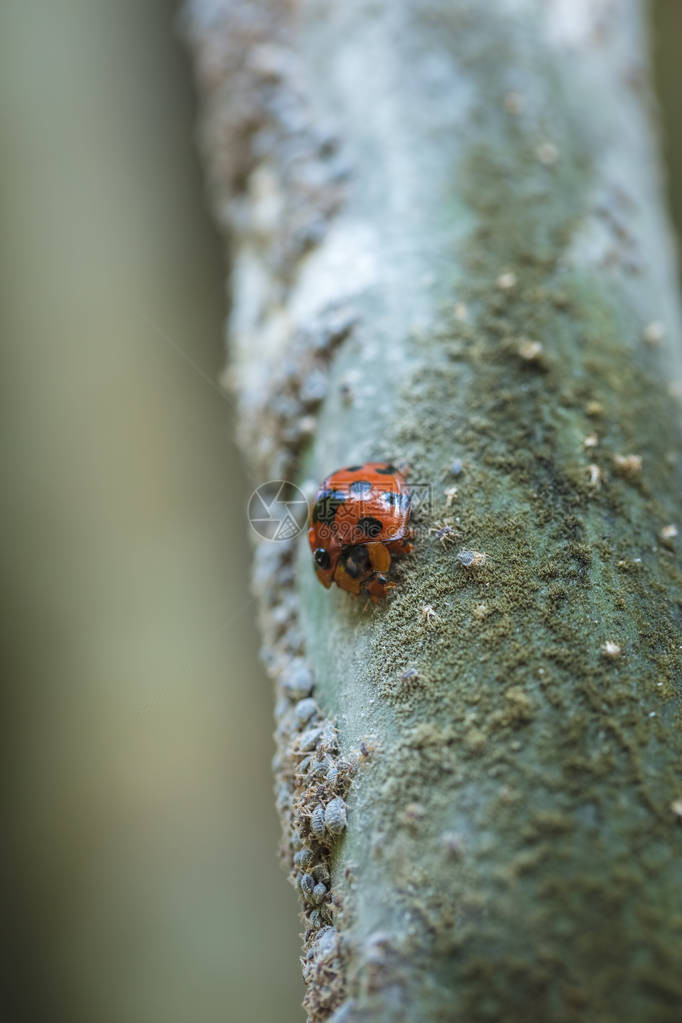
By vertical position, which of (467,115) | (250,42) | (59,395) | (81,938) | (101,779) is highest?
(250,42)

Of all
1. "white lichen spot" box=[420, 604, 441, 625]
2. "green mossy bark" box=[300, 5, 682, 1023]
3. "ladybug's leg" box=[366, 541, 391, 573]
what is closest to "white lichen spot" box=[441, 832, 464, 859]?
"green mossy bark" box=[300, 5, 682, 1023]

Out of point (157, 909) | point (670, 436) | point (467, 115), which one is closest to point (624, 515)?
point (670, 436)

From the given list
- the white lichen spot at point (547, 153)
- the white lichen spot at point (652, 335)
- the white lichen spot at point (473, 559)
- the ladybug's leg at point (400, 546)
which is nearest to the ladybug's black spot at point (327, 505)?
the ladybug's leg at point (400, 546)

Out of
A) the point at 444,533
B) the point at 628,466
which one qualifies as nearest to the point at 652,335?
the point at 628,466

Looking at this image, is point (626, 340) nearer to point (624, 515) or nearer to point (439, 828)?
point (624, 515)

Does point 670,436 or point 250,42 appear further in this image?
point 250,42

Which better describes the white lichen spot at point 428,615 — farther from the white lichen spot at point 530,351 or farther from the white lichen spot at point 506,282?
the white lichen spot at point 506,282

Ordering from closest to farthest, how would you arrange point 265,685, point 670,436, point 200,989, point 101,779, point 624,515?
1. point 624,515
2. point 670,436
3. point 200,989
4. point 101,779
5. point 265,685
